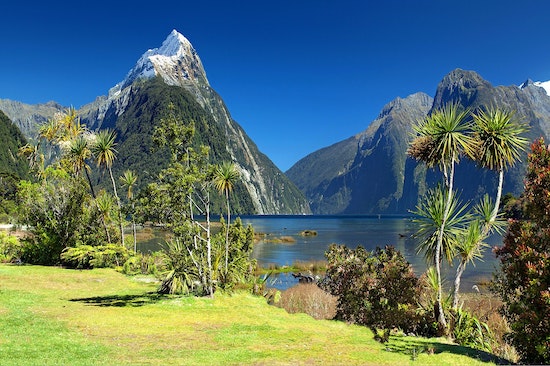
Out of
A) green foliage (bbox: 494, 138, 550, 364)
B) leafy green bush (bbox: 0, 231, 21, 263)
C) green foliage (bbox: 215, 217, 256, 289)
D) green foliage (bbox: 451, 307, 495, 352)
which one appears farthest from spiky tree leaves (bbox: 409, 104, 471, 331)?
leafy green bush (bbox: 0, 231, 21, 263)

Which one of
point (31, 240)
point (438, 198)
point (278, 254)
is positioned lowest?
point (278, 254)

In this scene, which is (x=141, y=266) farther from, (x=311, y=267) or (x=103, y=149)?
(x=311, y=267)

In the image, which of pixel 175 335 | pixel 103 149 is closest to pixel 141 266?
pixel 103 149

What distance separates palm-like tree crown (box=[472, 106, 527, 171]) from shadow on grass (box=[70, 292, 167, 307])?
15592 mm

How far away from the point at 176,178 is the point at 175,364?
35.2 ft

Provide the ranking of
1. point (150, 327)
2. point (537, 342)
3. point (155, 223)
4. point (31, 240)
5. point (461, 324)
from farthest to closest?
1. point (31, 240)
2. point (155, 223)
3. point (461, 324)
4. point (150, 327)
5. point (537, 342)

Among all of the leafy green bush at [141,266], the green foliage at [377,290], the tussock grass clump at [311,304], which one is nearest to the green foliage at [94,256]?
the leafy green bush at [141,266]

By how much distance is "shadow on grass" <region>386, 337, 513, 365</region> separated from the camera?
38.3ft

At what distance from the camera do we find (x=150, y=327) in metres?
13.6

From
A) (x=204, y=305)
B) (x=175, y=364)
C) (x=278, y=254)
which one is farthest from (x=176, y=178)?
(x=278, y=254)

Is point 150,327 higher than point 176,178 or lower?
lower

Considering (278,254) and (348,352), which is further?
(278,254)

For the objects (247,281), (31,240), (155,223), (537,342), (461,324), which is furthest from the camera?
(31,240)

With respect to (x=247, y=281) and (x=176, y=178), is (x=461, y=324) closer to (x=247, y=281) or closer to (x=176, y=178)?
(x=176, y=178)
